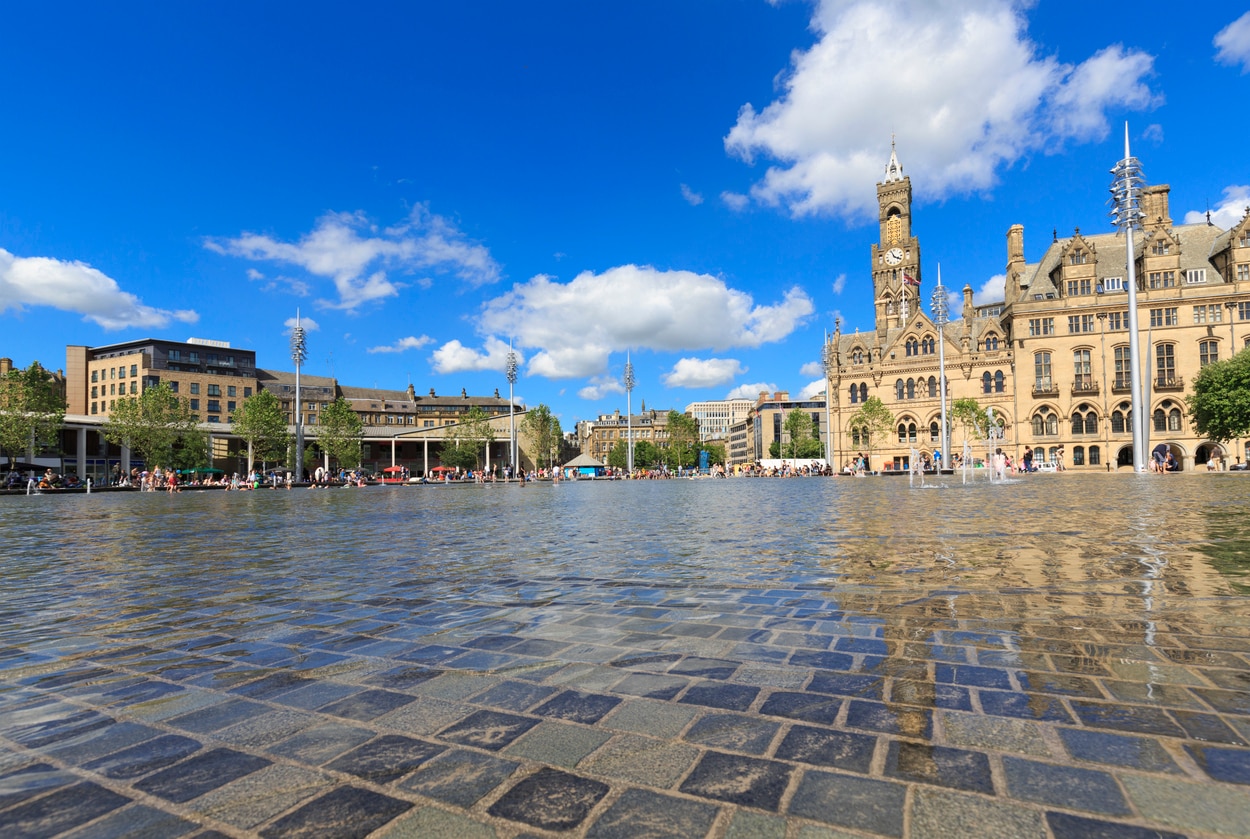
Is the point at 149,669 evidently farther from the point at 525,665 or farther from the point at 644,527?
the point at 644,527

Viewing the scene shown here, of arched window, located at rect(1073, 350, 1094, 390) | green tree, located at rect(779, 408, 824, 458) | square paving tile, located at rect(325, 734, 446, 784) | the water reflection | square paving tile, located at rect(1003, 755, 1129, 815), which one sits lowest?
the water reflection

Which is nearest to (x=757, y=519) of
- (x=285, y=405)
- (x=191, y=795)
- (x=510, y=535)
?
(x=510, y=535)

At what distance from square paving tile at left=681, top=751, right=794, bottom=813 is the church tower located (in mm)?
82302

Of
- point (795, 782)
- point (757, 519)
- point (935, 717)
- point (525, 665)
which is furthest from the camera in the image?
point (757, 519)

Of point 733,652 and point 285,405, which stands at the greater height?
point 285,405

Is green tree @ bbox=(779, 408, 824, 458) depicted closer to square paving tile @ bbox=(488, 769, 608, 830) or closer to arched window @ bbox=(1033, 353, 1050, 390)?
arched window @ bbox=(1033, 353, 1050, 390)

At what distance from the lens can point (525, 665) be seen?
3512 mm

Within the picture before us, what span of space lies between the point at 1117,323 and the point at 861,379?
2312 cm

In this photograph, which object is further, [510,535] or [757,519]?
[757,519]

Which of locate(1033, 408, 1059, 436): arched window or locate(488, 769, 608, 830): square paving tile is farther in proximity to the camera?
locate(1033, 408, 1059, 436): arched window

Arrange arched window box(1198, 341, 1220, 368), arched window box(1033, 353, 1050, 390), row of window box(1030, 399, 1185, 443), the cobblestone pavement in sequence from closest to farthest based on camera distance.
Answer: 1. the cobblestone pavement
2. arched window box(1198, 341, 1220, 368)
3. row of window box(1030, 399, 1185, 443)
4. arched window box(1033, 353, 1050, 390)

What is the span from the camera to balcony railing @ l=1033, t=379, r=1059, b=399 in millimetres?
61719

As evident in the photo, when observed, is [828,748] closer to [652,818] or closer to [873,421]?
[652,818]

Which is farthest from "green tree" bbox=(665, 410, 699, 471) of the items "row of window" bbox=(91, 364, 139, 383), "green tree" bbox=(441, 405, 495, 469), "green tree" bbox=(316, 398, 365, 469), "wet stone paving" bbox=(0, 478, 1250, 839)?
"wet stone paving" bbox=(0, 478, 1250, 839)
